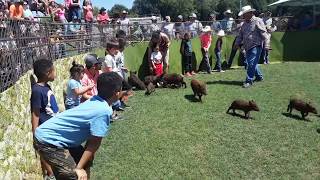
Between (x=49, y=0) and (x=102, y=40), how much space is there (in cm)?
271

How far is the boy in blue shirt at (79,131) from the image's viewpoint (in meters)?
4.41

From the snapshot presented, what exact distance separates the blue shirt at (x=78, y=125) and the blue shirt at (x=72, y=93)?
10.3ft

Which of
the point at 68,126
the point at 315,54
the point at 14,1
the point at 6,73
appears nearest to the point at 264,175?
the point at 68,126

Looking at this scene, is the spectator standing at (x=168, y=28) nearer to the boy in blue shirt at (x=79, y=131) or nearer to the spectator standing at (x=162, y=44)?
the spectator standing at (x=162, y=44)

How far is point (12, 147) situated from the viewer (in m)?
5.17

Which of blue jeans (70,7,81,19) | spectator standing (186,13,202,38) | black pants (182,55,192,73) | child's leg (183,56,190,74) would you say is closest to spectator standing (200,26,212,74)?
black pants (182,55,192,73)

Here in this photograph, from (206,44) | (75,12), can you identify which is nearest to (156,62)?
(75,12)

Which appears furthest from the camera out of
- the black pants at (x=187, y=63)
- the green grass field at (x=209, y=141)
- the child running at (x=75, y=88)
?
the black pants at (x=187, y=63)

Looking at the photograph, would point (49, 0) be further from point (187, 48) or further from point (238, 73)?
point (238, 73)

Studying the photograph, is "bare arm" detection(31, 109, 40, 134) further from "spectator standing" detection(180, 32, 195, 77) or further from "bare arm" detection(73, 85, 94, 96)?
"spectator standing" detection(180, 32, 195, 77)

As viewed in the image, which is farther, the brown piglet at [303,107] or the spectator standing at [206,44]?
the spectator standing at [206,44]

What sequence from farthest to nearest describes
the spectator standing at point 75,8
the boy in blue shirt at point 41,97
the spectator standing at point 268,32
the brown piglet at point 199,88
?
the spectator standing at point 268,32 → the spectator standing at point 75,8 → the brown piglet at point 199,88 → the boy in blue shirt at point 41,97

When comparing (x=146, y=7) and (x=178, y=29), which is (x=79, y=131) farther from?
(x=146, y=7)

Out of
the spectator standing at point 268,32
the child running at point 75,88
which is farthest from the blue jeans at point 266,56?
the child running at point 75,88
